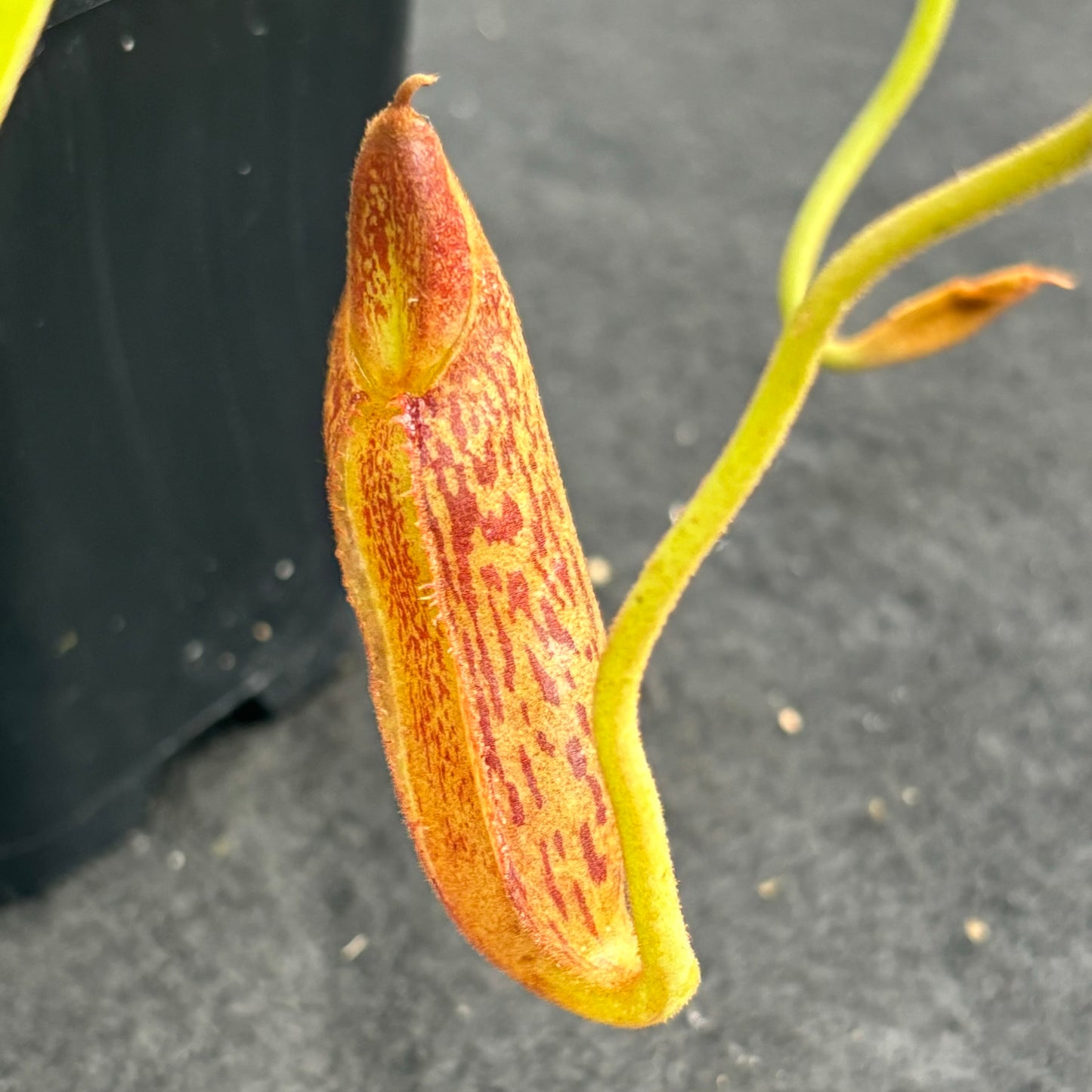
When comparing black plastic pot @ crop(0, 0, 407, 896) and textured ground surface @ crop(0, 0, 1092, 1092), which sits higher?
black plastic pot @ crop(0, 0, 407, 896)

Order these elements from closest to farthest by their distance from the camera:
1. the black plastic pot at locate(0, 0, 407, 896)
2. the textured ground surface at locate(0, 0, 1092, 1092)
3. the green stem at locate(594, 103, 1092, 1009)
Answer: the green stem at locate(594, 103, 1092, 1009) < the black plastic pot at locate(0, 0, 407, 896) < the textured ground surface at locate(0, 0, 1092, 1092)

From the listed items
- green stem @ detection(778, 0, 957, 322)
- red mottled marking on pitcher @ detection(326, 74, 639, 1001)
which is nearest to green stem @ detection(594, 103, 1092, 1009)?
→ red mottled marking on pitcher @ detection(326, 74, 639, 1001)

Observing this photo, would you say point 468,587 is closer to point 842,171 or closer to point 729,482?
point 729,482

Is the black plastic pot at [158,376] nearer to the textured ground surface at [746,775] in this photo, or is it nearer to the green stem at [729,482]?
the textured ground surface at [746,775]

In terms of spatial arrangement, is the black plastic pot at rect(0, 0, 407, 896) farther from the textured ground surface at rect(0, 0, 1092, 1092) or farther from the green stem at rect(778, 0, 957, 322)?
the green stem at rect(778, 0, 957, 322)

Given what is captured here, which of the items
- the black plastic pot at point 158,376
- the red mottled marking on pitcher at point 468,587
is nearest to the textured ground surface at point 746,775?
the black plastic pot at point 158,376

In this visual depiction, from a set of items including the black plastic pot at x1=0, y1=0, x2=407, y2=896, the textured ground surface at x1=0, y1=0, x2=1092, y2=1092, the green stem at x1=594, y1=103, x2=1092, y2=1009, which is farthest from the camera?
the textured ground surface at x1=0, y1=0, x2=1092, y2=1092

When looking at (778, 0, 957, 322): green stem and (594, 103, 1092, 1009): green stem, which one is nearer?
(594, 103, 1092, 1009): green stem
